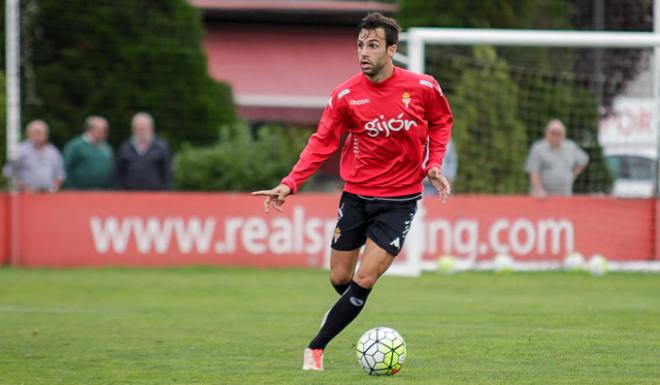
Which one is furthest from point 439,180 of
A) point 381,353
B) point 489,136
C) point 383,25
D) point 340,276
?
point 489,136

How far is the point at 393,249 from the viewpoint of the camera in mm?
8547

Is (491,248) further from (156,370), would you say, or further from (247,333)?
(156,370)

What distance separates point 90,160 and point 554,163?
7.07 m

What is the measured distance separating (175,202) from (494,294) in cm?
598

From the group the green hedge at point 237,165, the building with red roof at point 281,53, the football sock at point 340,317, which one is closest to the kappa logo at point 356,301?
the football sock at point 340,317

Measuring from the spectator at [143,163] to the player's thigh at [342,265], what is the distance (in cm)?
1081

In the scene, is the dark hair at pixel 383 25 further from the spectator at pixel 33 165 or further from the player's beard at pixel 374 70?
the spectator at pixel 33 165

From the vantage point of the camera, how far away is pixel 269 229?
18.9 meters

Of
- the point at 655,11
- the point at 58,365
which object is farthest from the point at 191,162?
the point at 58,365

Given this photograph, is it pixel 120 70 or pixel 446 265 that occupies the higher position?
pixel 120 70

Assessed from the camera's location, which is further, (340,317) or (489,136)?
(489,136)

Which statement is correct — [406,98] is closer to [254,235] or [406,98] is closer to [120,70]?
[254,235]

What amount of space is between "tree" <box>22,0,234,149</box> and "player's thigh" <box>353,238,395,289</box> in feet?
58.2

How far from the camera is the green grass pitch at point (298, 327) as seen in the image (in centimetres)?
822
